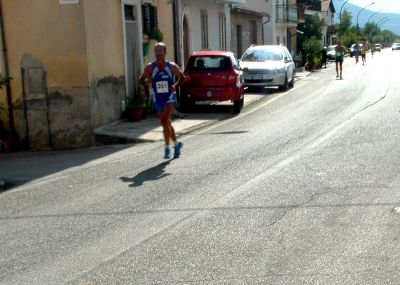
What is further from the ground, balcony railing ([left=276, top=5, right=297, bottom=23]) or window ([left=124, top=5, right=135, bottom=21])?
balcony railing ([left=276, top=5, right=297, bottom=23])

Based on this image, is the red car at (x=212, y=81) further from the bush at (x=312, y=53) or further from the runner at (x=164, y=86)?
the bush at (x=312, y=53)

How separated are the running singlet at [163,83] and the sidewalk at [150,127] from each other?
2.38 m

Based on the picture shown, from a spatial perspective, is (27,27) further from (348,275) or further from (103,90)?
(348,275)

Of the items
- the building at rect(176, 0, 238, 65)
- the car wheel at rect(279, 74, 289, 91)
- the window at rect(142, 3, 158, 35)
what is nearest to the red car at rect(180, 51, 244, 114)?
the window at rect(142, 3, 158, 35)

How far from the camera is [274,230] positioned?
6164 millimetres

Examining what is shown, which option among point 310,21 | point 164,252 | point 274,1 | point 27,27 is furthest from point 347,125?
point 310,21

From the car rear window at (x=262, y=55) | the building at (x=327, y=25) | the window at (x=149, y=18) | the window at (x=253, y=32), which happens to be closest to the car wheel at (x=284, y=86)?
the car rear window at (x=262, y=55)

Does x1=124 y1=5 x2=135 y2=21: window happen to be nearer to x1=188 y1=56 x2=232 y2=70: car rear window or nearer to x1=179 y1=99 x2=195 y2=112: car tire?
x1=188 y1=56 x2=232 y2=70: car rear window

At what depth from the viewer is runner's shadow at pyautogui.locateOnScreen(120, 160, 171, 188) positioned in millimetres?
8807

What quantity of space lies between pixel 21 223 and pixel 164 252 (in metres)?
2.02

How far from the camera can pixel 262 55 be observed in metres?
25.4

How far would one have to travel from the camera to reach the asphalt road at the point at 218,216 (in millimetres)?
5188

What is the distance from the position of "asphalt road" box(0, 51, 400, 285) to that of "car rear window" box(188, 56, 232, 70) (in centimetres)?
605

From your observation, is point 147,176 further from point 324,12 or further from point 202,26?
point 324,12
